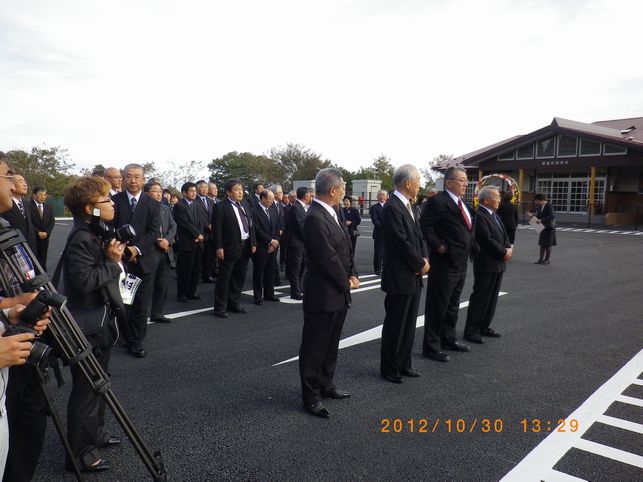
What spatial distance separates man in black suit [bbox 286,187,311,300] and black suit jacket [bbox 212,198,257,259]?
57.2 inches

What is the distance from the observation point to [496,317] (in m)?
6.85

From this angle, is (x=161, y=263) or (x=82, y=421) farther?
(x=161, y=263)

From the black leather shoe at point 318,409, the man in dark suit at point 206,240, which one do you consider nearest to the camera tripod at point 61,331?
the black leather shoe at point 318,409

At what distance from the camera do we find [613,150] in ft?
88.8

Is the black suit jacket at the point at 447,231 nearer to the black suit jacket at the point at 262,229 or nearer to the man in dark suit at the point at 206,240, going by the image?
the black suit jacket at the point at 262,229

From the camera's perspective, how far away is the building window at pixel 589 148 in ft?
90.7

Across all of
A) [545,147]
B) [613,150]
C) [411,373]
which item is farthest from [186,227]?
[545,147]

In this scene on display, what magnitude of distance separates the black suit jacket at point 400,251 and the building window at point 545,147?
2953 centimetres

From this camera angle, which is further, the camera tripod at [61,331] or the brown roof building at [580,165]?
the brown roof building at [580,165]

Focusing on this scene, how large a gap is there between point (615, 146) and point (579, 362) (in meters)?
26.9

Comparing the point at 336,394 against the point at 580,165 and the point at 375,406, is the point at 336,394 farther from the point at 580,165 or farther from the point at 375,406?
the point at 580,165

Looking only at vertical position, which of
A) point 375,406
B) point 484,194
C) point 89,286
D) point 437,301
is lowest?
point 375,406

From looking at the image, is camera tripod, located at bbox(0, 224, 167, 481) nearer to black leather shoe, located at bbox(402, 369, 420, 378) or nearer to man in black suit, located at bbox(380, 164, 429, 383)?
man in black suit, located at bbox(380, 164, 429, 383)

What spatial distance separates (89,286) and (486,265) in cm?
463
